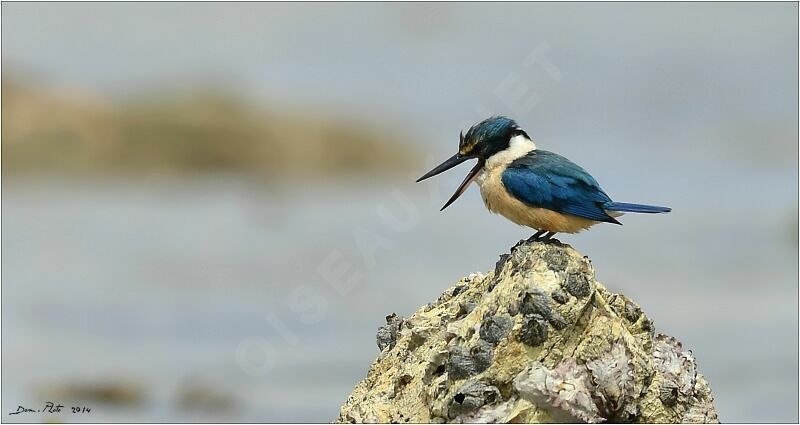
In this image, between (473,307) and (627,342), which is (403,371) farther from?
(627,342)

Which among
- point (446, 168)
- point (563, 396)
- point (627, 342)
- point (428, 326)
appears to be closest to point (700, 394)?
point (627, 342)

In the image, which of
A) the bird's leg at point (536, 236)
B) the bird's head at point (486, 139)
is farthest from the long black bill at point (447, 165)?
the bird's leg at point (536, 236)

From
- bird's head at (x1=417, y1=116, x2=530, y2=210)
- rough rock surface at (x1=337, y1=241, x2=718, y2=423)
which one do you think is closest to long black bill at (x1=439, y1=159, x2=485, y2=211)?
bird's head at (x1=417, y1=116, x2=530, y2=210)

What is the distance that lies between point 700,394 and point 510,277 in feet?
2.93

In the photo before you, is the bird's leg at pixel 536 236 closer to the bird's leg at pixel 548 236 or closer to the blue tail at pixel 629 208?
the bird's leg at pixel 548 236

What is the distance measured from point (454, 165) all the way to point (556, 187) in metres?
0.58

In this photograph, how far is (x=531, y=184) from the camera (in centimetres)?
486

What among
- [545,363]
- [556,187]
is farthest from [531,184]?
[545,363]

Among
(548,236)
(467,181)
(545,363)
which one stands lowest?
(545,363)

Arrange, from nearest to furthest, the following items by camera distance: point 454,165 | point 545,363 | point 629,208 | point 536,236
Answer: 1. point 545,363
2. point 536,236
3. point 629,208
4. point 454,165

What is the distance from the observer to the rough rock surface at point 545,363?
3.67 meters

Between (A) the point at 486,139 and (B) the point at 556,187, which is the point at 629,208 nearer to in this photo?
(B) the point at 556,187

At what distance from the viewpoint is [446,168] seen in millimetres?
5227

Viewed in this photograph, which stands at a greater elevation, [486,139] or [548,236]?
[486,139]
